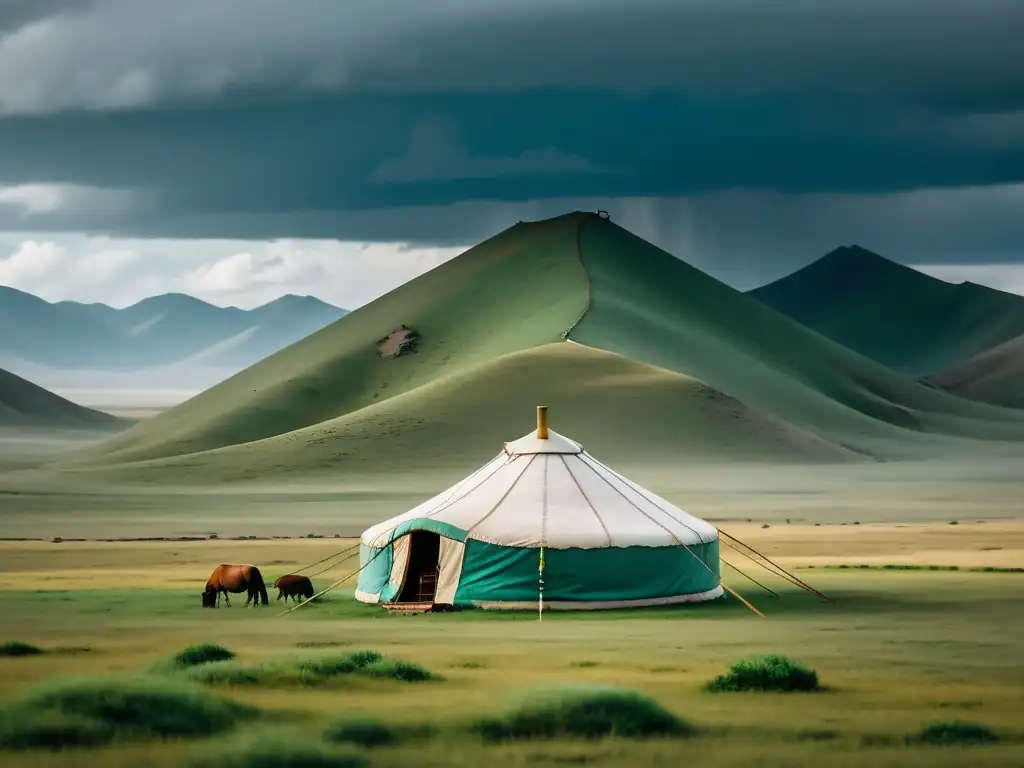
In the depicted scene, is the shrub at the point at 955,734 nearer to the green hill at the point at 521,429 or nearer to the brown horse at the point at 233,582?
the brown horse at the point at 233,582

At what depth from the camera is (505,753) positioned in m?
16.0

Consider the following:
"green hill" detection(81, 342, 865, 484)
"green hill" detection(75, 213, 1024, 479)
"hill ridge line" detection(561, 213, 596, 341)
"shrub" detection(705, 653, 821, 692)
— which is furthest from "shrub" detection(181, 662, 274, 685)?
"hill ridge line" detection(561, 213, 596, 341)

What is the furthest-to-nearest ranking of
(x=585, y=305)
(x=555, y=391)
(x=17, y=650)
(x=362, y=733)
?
1. (x=585, y=305)
2. (x=555, y=391)
3. (x=17, y=650)
4. (x=362, y=733)

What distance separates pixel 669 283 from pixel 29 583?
157 m

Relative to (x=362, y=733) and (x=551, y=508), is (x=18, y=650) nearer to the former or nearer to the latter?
(x=362, y=733)

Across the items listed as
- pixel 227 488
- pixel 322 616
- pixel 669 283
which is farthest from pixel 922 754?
pixel 669 283

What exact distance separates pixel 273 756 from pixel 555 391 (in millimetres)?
113153

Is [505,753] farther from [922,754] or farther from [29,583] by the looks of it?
[29,583]

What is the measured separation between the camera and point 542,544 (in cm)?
2944

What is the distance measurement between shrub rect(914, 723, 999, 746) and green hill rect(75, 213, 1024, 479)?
9000 centimetres

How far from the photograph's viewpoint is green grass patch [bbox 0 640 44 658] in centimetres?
2361

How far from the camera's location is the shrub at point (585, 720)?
16.9 metres

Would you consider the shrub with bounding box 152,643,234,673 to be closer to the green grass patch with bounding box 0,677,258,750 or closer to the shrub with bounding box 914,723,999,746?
the green grass patch with bounding box 0,677,258,750

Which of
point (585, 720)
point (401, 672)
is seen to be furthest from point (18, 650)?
point (585, 720)
